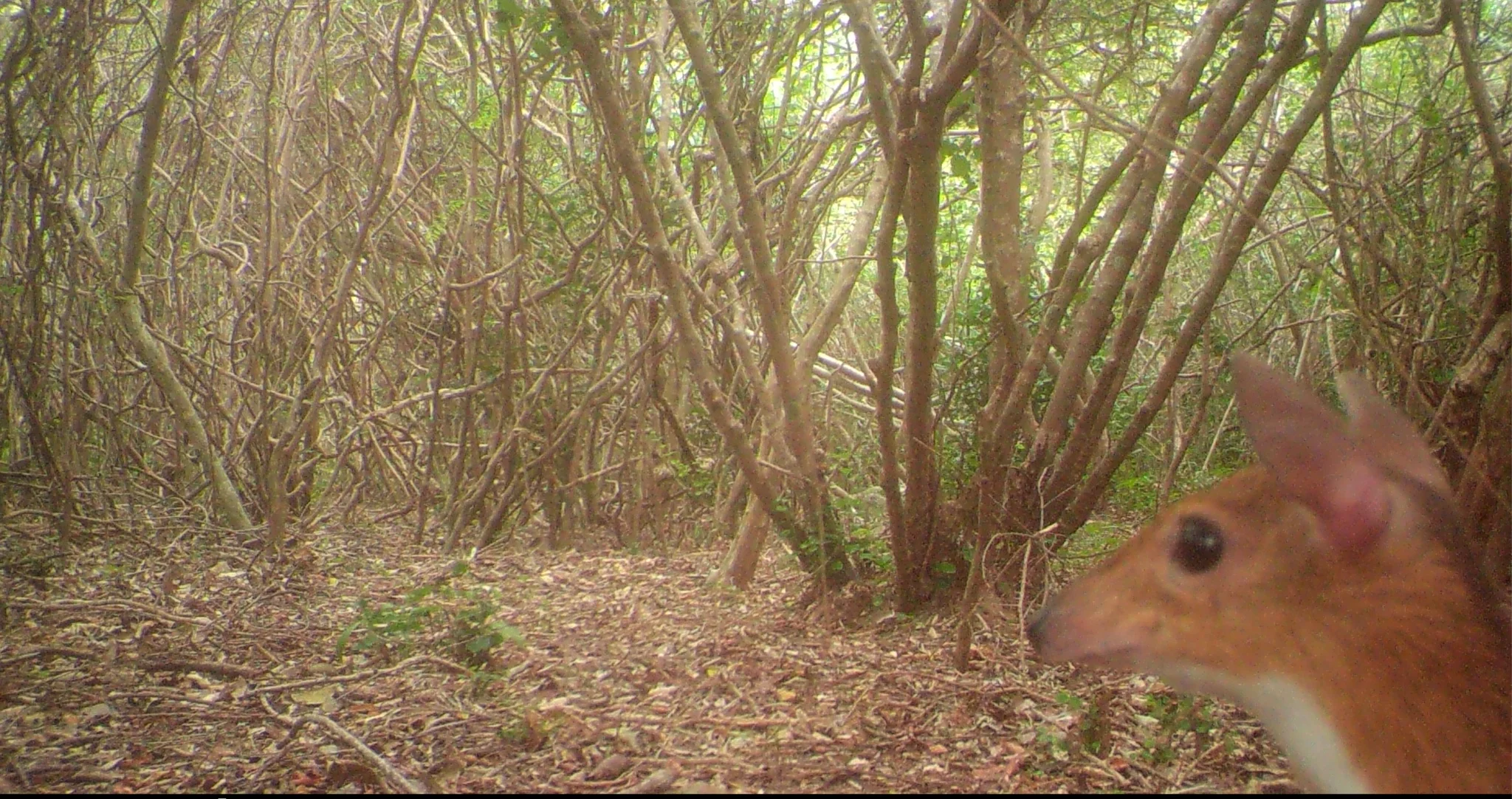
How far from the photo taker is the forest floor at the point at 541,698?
167 centimetres

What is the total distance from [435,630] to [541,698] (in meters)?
0.63

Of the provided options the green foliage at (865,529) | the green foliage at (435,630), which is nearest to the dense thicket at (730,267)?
the green foliage at (865,529)

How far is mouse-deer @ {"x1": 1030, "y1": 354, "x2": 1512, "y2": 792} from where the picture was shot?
0.92 meters

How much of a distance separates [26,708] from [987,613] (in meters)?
2.34

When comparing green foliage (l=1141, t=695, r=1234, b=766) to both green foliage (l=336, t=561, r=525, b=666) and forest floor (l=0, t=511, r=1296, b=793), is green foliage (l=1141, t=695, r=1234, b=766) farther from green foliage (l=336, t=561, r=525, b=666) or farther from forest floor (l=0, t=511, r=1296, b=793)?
green foliage (l=336, t=561, r=525, b=666)

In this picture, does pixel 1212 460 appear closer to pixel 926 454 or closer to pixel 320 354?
pixel 926 454

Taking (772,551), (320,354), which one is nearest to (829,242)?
(772,551)

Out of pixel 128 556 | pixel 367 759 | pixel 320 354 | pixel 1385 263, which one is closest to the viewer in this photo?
pixel 367 759

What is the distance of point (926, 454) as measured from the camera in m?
2.90

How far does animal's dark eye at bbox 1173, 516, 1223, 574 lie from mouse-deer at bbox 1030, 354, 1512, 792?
0.01 m

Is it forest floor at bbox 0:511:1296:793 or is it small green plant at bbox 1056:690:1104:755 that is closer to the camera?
forest floor at bbox 0:511:1296:793

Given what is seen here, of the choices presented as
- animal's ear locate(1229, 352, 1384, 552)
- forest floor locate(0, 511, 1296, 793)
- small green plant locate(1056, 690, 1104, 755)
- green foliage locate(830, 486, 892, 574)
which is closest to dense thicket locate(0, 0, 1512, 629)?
green foliage locate(830, 486, 892, 574)

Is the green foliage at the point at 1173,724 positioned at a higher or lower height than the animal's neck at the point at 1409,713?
lower

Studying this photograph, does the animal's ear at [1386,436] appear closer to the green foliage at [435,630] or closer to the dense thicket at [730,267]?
the dense thicket at [730,267]
